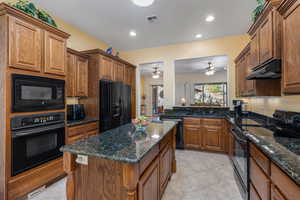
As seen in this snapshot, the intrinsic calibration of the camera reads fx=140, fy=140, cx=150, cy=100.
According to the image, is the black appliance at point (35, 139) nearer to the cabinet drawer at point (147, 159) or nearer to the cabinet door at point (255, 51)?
the cabinet drawer at point (147, 159)

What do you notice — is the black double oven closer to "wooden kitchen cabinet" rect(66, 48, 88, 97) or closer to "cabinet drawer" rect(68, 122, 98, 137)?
"cabinet drawer" rect(68, 122, 98, 137)

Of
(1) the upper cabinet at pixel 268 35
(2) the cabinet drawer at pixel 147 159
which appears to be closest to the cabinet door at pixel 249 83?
(1) the upper cabinet at pixel 268 35

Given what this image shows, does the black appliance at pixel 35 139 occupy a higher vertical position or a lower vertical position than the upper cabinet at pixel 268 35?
lower

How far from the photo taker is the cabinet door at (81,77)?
2986 mm

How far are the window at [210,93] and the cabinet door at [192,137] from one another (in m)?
4.92

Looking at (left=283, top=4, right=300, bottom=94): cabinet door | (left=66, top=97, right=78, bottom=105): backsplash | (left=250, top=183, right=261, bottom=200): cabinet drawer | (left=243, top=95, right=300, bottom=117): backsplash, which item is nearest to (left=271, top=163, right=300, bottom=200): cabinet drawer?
(left=250, top=183, right=261, bottom=200): cabinet drawer

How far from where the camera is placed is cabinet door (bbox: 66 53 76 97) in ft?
9.15

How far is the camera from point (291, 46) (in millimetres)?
1348

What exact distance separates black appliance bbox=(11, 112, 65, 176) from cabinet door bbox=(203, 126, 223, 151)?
3.07 metres

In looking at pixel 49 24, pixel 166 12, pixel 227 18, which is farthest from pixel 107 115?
pixel 227 18

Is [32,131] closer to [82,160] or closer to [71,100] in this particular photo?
[82,160]

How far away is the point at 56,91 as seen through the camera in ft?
7.29

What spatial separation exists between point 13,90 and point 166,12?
8.94 ft

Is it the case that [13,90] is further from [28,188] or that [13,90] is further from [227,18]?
[227,18]
